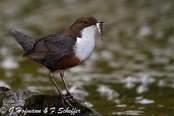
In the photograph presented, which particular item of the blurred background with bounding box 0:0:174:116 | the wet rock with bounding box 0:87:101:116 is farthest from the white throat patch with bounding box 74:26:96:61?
the wet rock with bounding box 0:87:101:116

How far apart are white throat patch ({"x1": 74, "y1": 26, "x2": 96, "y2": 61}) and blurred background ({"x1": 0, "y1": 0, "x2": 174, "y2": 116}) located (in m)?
0.43

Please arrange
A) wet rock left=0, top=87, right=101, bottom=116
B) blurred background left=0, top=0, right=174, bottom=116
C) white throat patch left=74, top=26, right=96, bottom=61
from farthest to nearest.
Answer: blurred background left=0, top=0, right=174, bottom=116 < white throat patch left=74, top=26, right=96, bottom=61 < wet rock left=0, top=87, right=101, bottom=116

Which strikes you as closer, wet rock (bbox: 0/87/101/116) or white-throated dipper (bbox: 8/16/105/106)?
wet rock (bbox: 0/87/101/116)

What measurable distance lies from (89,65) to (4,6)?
7212 mm

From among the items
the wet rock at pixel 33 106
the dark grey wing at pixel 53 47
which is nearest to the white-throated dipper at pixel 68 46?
the dark grey wing at pixel 53 47

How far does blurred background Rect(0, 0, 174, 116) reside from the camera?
5.18m

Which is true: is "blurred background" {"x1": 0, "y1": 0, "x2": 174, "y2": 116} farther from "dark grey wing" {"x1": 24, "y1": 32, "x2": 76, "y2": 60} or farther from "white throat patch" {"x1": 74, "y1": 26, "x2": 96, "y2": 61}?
"dark grey wing" {"x1": 24, "y1": 32, "x2": 76, "y2": 60}

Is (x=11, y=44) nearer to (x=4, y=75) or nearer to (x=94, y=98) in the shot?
(x=4, y=75)

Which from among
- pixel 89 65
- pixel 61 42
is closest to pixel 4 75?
pixel 89 65

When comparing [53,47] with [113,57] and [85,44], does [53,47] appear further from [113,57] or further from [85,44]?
[113,57]

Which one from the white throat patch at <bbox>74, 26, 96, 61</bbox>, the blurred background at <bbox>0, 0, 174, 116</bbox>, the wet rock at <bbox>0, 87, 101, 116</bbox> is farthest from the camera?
the blurred background at <bbox>0, 0, 174, 116</bbox>

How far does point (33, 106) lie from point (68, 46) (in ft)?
2.39

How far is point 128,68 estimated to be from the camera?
7.15 m

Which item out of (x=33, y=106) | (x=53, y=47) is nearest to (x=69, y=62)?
(x=53, y=47)
